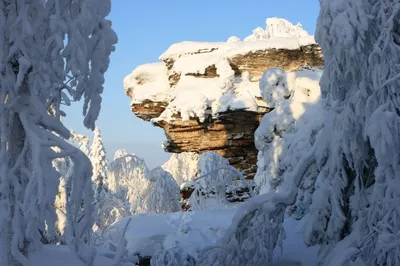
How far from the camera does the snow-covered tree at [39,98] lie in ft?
12.4

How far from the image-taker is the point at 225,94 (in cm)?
2270

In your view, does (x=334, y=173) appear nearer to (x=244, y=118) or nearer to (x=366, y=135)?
(x=366, y=135)

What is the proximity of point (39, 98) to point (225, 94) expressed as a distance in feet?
61.9

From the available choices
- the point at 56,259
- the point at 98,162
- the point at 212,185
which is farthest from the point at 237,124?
the point at 56,259

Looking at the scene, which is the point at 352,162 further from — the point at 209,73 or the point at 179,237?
the point at 209,73

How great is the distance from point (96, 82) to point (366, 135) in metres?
3.13

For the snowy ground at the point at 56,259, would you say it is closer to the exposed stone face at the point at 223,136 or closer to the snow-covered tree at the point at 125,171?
the snow-covered tree at the point at 125,171

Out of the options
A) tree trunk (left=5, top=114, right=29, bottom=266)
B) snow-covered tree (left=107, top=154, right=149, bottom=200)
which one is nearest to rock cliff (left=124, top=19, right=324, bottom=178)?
snow-covered tree (left=107, top=154, right=149, bottom=200)

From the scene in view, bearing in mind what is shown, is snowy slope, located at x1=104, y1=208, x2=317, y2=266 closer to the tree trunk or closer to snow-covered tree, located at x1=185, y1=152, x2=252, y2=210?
snow-covered tree, located at x1=185, y1=152, x2=252, y2=210

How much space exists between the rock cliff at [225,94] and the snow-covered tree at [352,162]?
15.7m

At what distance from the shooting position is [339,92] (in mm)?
6215

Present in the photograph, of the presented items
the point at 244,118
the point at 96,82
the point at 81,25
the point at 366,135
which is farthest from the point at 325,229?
the point at 244,118

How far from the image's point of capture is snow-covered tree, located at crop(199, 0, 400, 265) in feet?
17.7

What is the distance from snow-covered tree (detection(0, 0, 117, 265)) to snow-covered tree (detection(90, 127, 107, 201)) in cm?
1914
